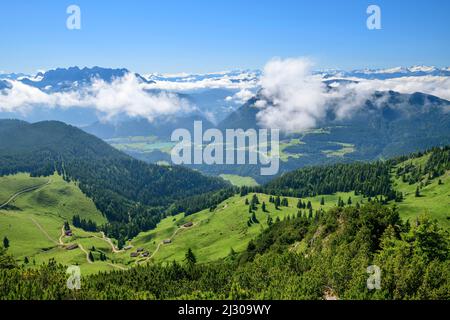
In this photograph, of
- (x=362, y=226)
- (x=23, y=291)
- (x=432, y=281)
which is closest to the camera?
(x=432, y=281)

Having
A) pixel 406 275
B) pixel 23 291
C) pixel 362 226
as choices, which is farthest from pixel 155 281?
pixel 406 275

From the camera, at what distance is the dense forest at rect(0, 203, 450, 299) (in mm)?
78062

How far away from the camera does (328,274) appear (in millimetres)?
89062

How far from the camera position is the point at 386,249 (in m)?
97.2

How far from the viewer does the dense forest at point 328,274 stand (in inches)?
3073
